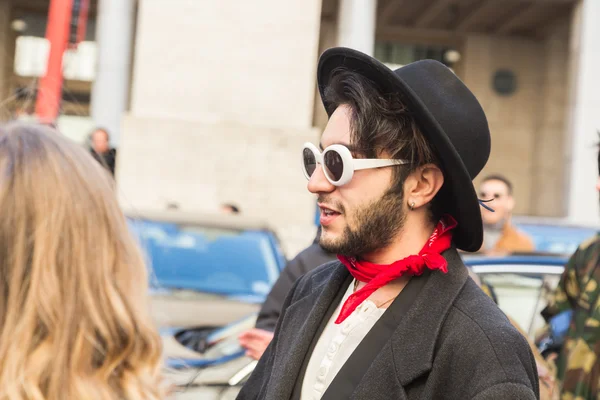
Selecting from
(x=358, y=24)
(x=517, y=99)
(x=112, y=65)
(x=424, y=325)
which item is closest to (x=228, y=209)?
(x=112, y=65)

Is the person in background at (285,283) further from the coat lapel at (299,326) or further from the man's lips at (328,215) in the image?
the man's lips at (328,215)

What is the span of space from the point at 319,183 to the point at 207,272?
384 centimetres

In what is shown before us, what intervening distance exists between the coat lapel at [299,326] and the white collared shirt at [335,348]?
0.11 feet

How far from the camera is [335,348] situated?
236cm

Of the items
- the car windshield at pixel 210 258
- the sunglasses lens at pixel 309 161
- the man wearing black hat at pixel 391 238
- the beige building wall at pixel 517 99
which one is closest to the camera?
the man wearing black hat at pixel 391 238

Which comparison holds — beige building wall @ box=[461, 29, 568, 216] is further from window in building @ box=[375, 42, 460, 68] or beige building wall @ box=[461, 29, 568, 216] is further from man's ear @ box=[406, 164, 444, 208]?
man's ear @ box=[406, 164, 444, 208]

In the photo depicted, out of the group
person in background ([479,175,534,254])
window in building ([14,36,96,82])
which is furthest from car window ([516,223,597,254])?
window in building ([14,36,96,82])

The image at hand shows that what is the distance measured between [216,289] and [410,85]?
388 centimetres

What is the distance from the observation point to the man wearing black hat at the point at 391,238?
2.22m

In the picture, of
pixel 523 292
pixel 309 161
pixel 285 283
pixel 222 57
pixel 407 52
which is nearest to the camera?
pixel 309 161

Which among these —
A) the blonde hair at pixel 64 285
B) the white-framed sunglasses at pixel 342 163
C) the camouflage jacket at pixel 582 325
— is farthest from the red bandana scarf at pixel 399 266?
the camouflage jacket at pixel 582 325

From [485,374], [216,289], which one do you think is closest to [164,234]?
[216,289]

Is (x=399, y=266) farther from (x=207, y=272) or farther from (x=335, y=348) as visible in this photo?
(x=207, y=272)

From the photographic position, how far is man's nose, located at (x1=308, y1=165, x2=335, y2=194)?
2457 millimetres
